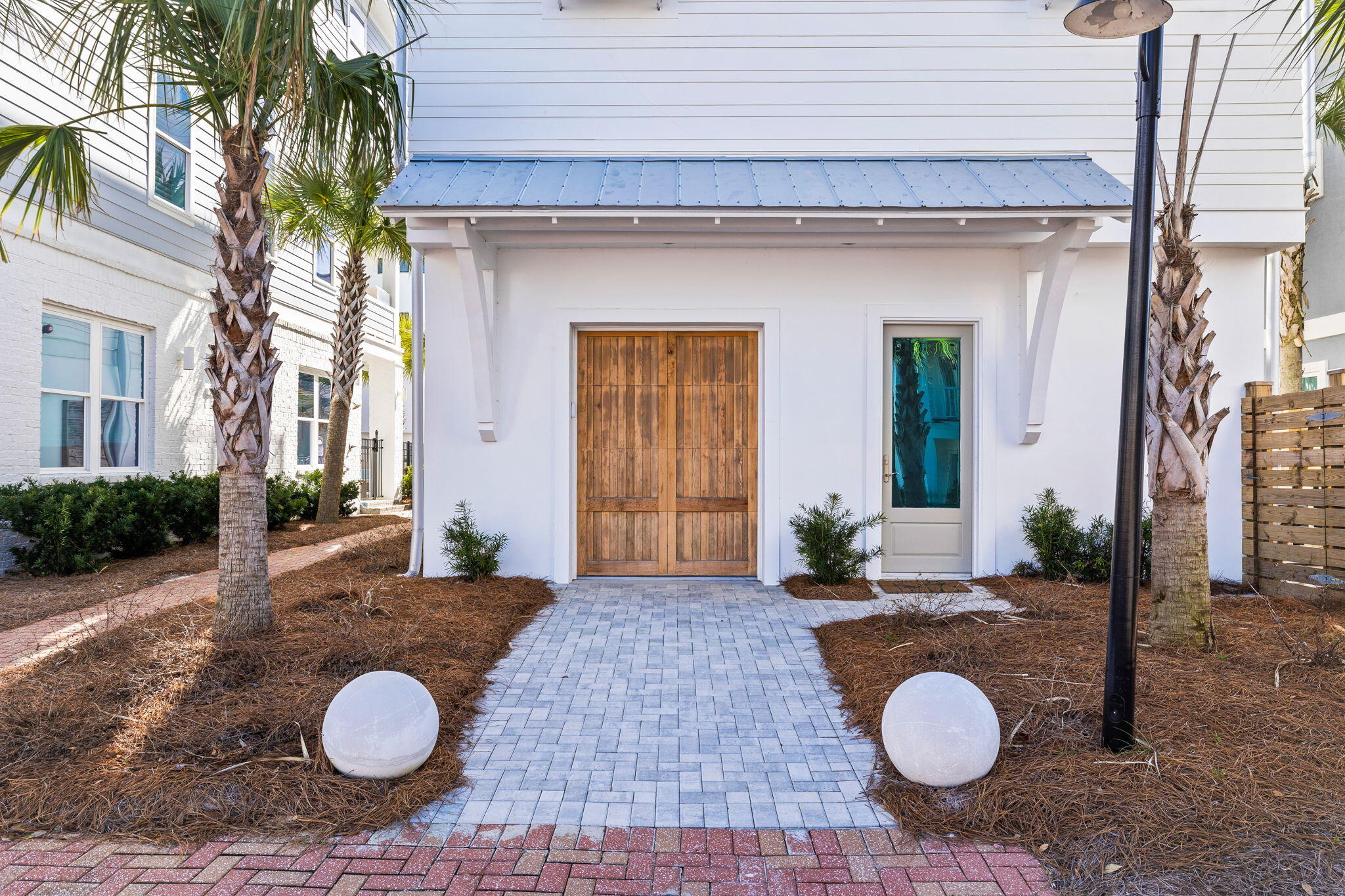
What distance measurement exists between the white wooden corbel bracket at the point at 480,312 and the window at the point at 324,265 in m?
8.67

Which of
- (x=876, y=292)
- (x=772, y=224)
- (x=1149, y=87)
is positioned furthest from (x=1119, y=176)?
(x=1149, y=87)

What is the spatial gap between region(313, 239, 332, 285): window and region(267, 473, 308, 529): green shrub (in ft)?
13.7

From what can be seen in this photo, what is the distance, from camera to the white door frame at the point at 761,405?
7602mm

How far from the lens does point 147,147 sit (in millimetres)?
9906

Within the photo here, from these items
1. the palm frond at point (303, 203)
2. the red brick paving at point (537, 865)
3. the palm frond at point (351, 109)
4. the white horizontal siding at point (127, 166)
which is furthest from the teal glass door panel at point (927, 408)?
the palm frond at point (303, 203)

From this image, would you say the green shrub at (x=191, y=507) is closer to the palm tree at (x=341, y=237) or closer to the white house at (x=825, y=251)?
the palm tree at (x=341, y=237)

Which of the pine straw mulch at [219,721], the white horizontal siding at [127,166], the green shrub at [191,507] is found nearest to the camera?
the pine straw mulch at [219,721]

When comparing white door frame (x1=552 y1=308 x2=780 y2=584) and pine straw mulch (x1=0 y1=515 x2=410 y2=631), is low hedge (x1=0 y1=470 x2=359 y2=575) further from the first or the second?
white door frame (x1=552 y1=308 x2=780 y2=584)

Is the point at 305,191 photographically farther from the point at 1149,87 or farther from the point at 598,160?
the point at 1149,87

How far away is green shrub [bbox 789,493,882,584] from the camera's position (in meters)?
7.32

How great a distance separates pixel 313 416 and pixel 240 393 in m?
10.8

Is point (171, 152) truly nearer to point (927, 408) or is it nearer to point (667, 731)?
point (927, 408)

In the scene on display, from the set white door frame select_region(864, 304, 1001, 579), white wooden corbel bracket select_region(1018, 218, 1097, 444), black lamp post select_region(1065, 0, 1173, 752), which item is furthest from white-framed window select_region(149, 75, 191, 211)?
black lamp post select_region(1065, 0, 1173, 752)

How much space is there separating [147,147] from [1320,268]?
20.3 m
